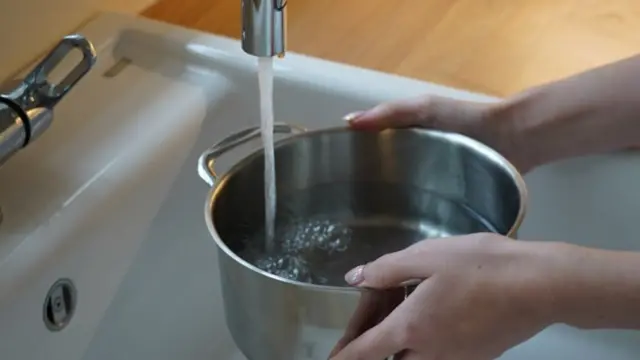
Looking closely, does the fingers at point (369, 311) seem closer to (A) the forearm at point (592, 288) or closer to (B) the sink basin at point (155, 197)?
(A) the forearm at point (592, 288)

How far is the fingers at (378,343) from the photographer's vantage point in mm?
547

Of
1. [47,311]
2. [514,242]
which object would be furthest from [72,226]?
[514,242]

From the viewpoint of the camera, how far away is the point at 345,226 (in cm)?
73

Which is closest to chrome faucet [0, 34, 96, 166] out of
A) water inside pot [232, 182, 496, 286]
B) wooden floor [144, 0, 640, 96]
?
water inside pot [232, 182, 496, 286]

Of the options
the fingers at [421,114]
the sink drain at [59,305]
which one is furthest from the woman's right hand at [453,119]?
the sink drain at [59,305]

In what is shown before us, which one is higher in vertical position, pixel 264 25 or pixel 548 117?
pixel 264 25

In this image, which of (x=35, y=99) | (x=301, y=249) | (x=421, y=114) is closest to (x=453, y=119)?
(x=421, y=114)

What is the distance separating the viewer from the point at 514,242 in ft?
1.83

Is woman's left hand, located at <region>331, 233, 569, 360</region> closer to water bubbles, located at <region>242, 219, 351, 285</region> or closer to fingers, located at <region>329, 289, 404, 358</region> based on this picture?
fingers, located at <region>329, 289, 404, 358</region>

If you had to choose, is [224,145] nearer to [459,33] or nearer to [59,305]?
[59,305]

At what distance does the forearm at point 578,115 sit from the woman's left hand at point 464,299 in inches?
7.7

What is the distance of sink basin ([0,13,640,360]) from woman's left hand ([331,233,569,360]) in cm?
23

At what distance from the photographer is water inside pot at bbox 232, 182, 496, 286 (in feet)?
2.28

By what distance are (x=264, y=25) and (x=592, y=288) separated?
24 cm
